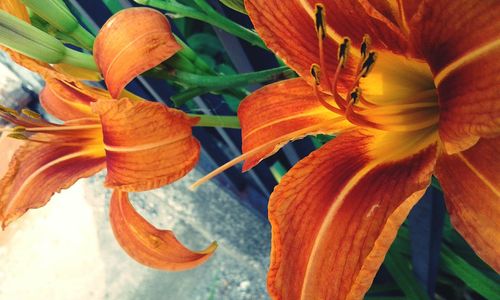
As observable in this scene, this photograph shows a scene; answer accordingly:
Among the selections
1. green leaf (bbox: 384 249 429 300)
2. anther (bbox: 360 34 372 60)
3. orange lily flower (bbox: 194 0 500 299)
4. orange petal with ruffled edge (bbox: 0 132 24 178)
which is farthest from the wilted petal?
orange petal with ruffled edge (bbox: 0 132 24 178)

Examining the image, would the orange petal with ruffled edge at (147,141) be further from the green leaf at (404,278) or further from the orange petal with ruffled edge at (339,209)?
the green leaf at (404,278)

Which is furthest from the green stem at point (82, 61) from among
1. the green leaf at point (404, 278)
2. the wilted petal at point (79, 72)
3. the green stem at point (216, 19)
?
the green leaf at point (404, 278)

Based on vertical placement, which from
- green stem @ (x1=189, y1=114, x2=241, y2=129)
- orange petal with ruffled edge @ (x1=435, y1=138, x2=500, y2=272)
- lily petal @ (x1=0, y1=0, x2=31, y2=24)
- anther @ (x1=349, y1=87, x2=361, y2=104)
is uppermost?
lily petal @ (x1=0, y1=0, x2=31, y2=24)

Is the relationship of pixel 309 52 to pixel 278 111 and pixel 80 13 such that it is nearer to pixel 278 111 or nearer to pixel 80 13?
pixel 278 111

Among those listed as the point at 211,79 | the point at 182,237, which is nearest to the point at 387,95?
the point at 211,79

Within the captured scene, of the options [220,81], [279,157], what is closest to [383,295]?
[279,157]

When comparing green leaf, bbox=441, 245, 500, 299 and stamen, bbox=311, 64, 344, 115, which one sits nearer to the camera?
stamen, bbox=311, 64, 344, 115

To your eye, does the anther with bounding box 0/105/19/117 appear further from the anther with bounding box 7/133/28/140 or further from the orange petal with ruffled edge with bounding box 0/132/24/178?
the orange petal with ruffled edge with bounding box 0/132/24/178
